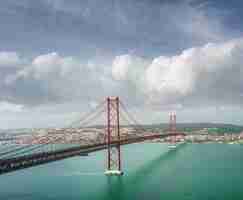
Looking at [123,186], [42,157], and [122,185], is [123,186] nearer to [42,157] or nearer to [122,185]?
[122,185]

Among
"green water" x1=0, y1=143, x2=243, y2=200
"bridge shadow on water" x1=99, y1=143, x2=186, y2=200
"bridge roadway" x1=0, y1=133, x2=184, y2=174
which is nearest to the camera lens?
"bridge roadway" x1=0, y1=133, x2=184, y2=174

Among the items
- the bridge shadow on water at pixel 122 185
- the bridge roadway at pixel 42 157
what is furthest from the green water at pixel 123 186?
the bridge roadway at pixel 42 157

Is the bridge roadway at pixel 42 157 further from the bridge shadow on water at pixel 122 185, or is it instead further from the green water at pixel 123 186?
the bridge shadow on water at pixel 122 185

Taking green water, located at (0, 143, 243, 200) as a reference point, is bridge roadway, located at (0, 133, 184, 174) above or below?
above

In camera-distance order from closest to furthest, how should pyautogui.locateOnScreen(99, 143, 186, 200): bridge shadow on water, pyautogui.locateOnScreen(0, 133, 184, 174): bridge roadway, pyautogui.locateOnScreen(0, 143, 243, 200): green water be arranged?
1. pyautogui.locateOnScreen(0, 133, 184, 174): bridge roadway
2. pyautogui.locateOnScreen(0, 143, 243, 200): green water
3. pyautogui.locateOnScreen(99, 143, 186, 200): bridge shadow on water

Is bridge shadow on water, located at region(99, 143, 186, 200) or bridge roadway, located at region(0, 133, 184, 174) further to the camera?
bridge shadow on water, located at region(99, 143, 186, 200)

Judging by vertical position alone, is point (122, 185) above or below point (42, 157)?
below

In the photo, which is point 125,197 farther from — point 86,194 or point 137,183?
point 137,183

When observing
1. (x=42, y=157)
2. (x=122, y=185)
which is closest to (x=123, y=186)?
(x=122, y=185)

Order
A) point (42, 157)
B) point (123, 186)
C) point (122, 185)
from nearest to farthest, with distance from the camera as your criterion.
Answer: point (42, 157)
point (123, 186)
point (122, 185)

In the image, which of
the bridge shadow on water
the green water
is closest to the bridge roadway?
the green water

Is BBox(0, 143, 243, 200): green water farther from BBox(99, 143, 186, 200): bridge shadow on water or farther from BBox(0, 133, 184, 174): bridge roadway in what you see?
BBox(0, 133, 184, 174): bridge roadway
